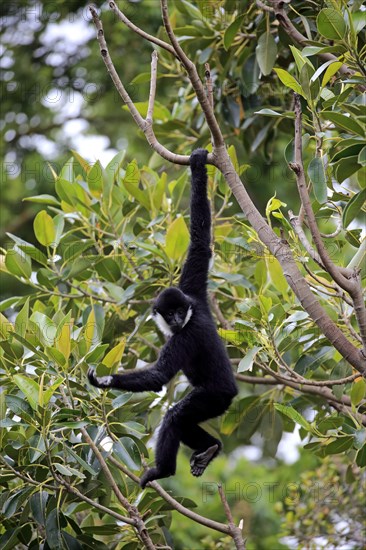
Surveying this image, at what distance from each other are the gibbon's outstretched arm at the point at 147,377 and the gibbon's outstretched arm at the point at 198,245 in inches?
15.6

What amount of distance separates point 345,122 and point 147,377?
59.2 inches

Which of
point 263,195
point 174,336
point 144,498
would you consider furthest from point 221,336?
point 263,195

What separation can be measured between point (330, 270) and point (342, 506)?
2.64m

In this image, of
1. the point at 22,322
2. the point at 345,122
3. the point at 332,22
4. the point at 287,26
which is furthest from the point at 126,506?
the point at 287,26

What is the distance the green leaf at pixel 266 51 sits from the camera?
4.25 meters

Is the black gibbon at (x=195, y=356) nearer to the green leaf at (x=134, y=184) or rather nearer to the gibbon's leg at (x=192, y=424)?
the gibbon's leg at (x=192, y=424)

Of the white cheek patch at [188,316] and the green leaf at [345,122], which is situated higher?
the green leaf at [345,122]

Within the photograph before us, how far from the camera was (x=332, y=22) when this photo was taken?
3.09 meters

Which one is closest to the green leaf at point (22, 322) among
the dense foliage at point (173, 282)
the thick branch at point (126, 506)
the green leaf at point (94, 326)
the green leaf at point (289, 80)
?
the dense foliage at point (173, 282)

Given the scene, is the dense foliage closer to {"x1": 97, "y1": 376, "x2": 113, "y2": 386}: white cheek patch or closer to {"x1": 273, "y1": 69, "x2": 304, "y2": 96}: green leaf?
{"x1": 273, "y1": 69, "x2": 304, "y2": 96}: green leaf

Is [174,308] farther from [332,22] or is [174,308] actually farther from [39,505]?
[332,22]

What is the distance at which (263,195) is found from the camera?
10688 millimetres

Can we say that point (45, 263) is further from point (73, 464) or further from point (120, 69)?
point (120, 69)

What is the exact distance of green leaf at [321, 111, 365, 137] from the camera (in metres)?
3.02
